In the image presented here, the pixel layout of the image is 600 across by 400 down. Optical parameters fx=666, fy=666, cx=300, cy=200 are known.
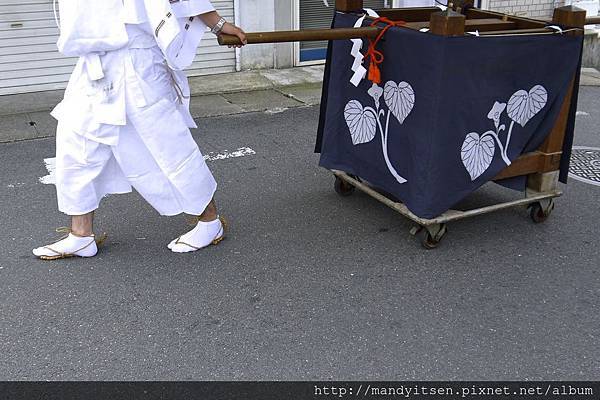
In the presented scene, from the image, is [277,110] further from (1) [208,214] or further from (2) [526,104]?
(2) [526,104]

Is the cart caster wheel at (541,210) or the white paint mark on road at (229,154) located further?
the white paint mark on road at (229,154)

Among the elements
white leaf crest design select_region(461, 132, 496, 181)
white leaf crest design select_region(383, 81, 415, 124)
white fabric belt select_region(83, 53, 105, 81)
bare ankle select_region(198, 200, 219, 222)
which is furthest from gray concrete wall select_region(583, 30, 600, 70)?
white fabric belt select_region(83, 53, 105, 81)

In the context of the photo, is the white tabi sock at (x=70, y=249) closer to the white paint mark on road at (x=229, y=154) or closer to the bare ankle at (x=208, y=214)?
the bare ankle at (x=208, y=214)

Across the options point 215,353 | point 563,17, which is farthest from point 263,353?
point 563,17

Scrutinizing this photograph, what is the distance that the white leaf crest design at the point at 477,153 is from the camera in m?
3.58

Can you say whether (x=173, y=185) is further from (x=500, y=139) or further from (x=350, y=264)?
(x=500, y=139)

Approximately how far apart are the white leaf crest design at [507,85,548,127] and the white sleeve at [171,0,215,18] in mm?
1716

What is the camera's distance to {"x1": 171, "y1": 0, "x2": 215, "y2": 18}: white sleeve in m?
3.20

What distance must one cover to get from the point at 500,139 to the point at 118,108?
2053mm

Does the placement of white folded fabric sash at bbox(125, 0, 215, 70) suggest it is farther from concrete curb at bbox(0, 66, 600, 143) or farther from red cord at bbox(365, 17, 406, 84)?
concrete curb at bbox(0, 66, 600, 143)

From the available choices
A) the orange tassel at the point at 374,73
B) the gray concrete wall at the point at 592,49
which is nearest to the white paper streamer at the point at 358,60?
the orange tassel at the point at 374,73

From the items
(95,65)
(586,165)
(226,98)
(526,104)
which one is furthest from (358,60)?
(226,98)

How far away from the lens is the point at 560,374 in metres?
2.72

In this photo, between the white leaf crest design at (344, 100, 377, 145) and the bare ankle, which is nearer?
the bare ankle
